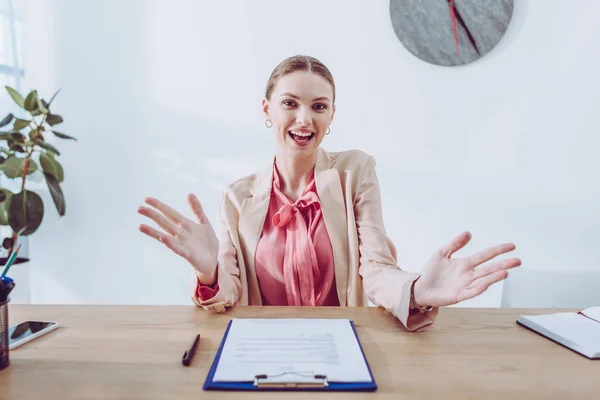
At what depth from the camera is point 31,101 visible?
185 cm

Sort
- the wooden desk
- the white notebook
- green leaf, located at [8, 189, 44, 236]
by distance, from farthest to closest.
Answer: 1. green leaf, located at [8, 189, 44, 236]
2. the white notebook
3. the wooden desk

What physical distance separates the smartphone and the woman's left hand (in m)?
0.77

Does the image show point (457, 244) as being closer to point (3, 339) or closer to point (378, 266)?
point (378, 266)

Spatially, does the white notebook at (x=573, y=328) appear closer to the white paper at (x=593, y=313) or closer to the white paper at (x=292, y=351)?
the white paper at (x=593, y=313)

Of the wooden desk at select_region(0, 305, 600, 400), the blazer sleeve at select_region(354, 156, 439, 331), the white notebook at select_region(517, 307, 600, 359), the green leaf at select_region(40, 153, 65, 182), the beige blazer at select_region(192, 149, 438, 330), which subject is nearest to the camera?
the wooden desk at select_region(0, 305, 600, 400)

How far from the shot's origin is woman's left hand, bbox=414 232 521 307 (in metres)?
0.81

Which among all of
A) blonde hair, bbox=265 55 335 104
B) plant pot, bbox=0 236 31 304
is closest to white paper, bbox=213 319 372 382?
blonde hair, bbox=265 55 335 104

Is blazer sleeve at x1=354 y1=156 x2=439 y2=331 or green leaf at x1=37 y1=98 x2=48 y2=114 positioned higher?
green leaf at x1=37 y1=98 x2=48 y2=114

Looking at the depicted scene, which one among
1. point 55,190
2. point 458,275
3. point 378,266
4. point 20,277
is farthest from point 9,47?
point 458,275

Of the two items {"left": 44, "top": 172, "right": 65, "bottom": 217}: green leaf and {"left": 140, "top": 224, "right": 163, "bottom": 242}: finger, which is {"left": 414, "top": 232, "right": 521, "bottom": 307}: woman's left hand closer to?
{"left": 140, "top": 224, "right": 163, "bottom": 242}: finger

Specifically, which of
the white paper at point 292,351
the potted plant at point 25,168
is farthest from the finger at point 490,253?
the potted plant at point 25,168

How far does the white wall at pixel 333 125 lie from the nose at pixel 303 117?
0.90 metres

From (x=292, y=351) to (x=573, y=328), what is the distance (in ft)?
1.96

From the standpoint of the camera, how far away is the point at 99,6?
2250mm
